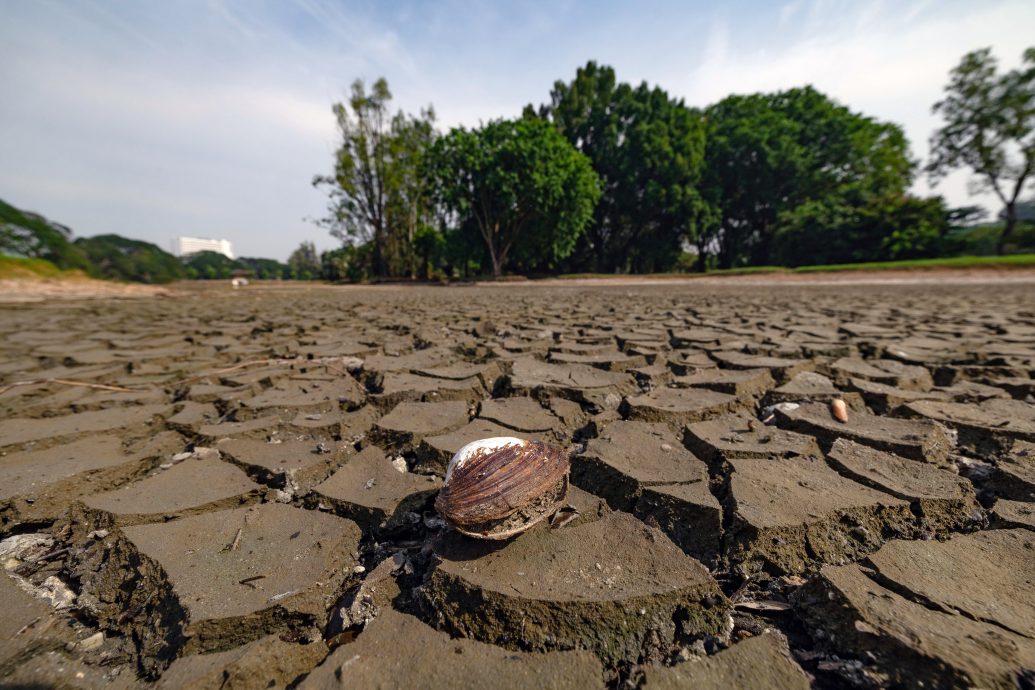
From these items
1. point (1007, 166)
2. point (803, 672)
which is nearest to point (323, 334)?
point (803, 672)

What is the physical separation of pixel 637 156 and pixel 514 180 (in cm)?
939

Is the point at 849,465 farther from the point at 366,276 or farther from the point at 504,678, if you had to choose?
the point at 366,276

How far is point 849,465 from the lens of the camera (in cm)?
119

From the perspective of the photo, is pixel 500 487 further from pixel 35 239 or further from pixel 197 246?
pixel 197 246

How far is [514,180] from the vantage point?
16859 millimetres

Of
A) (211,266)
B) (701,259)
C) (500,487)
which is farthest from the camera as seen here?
(211,266)

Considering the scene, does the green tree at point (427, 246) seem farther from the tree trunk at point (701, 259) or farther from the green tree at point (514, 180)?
the tree trunk at point (701, 259)

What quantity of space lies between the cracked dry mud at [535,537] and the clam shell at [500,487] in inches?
2.3

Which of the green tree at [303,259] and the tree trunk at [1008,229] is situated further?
the green tree at [303,259]

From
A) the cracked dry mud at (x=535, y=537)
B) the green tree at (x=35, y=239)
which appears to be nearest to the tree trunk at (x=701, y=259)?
the cracked dry mud at (x=535, y=537)

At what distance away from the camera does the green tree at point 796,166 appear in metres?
21.8

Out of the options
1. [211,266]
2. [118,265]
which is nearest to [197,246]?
[211,266]

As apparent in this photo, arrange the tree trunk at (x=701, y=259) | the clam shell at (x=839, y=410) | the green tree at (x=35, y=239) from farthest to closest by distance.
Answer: the tree trunk at (x=701, y=259) → the green tree at (x=35, y=239) → the clam shell at (x=839, y=410)

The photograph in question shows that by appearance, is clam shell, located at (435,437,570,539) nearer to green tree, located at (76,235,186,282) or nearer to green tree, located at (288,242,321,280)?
green tree, located at (76,235,186,282)
